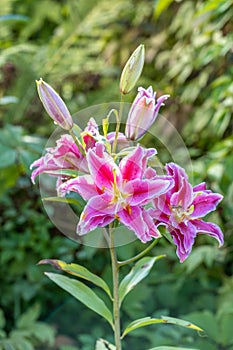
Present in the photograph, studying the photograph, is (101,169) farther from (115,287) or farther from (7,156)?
(7,156)

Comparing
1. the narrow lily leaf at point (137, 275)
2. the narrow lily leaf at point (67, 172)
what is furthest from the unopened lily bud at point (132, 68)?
the narrow lily leaf at point (137, 275)

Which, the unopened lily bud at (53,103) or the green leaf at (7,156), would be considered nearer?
the unopened lily bud at (53,103)

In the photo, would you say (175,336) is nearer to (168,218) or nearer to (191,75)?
(168,218)

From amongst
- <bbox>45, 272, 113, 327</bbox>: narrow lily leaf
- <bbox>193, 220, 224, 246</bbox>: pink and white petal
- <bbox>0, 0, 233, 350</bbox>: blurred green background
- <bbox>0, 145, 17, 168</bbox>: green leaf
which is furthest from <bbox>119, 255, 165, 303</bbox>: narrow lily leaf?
<bbox>0, 145, 17, 168</bbox>: green leaf

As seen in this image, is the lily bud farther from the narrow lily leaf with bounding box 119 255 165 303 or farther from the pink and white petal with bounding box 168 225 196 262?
the narrow lily leaf with bounding box 119 255 165 303

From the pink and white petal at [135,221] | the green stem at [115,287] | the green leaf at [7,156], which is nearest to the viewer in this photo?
the pink and white petal at [135,221]

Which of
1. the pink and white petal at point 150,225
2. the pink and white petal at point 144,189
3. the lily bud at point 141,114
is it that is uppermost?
the lily bud at point 141,114

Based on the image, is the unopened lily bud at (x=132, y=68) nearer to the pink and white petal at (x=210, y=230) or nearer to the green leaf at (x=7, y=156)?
the pink and white petal at (x=210, y=230)
